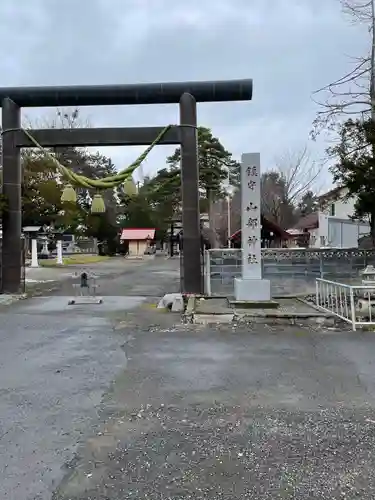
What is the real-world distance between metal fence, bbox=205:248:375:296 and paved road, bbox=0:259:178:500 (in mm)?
3473

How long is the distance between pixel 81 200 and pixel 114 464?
1739 inches

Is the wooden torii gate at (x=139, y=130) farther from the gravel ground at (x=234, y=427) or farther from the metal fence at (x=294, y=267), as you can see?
the gravel ground at (x=234, y=427)

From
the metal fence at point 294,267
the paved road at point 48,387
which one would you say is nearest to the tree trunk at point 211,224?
the metal fence at point 294,267

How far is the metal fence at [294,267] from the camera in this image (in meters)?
13.4

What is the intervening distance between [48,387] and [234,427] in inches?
88.8

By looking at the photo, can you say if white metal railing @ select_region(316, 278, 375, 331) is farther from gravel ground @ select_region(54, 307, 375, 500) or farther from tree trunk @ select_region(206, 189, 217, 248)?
tree trunk @ select_region(206, 189, 217, 248)

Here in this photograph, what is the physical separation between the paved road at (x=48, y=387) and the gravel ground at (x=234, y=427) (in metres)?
0.17

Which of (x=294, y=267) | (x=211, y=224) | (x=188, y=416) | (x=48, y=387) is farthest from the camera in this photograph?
(x=211, y=224)

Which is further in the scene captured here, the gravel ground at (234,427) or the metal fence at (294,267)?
the metal fence at (294,267)

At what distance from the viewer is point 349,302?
411 inches

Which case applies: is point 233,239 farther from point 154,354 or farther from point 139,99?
point 154,354

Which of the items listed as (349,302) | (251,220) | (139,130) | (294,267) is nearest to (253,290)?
(251,220)

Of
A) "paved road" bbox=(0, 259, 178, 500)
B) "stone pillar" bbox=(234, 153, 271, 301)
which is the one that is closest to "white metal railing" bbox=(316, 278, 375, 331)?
"stone pillar" bbox=(234, 153, 271, 301)

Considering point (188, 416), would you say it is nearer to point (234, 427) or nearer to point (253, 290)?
point (234, 427)
